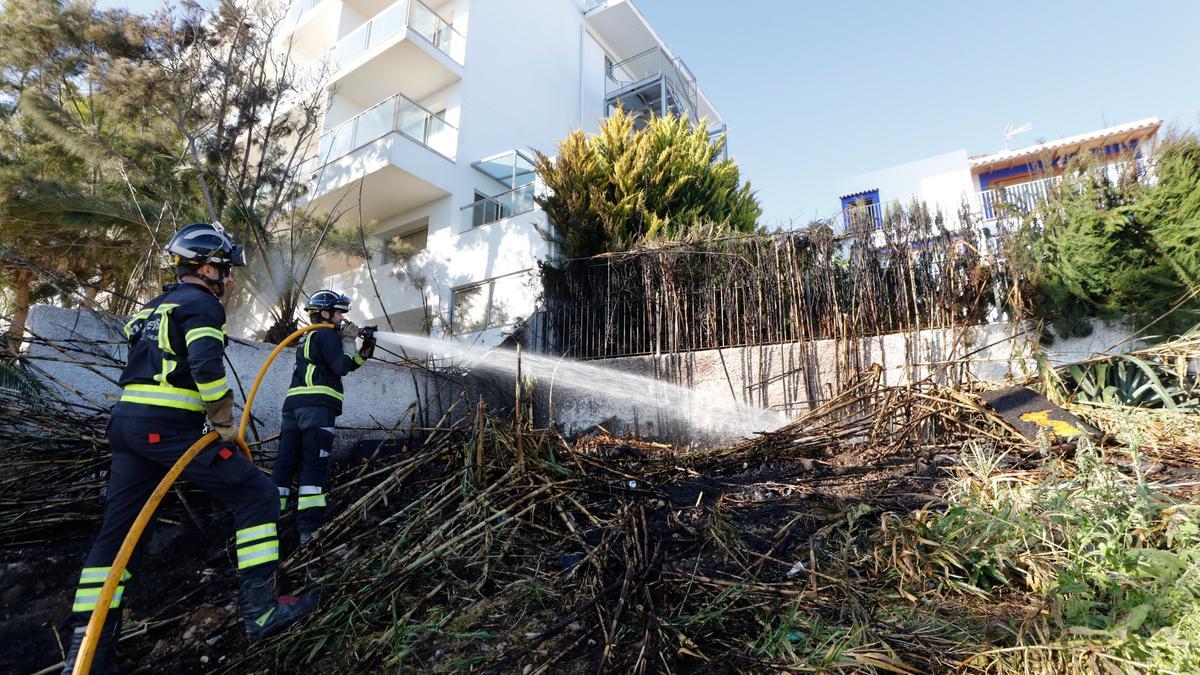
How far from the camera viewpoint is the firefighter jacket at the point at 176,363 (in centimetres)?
304

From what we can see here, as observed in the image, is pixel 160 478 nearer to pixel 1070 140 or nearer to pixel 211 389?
pixel 211 389

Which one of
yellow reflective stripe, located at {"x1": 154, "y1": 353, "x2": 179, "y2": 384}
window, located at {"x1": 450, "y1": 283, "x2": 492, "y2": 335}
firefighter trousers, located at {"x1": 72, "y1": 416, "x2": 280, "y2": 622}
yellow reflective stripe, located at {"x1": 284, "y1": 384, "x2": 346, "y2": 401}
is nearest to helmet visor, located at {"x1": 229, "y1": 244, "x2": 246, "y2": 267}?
yellow reflective stripe, located at {"x1": 154, "y1": 353, "x2": 179, "y2": 384}

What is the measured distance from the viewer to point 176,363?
10.2 feet

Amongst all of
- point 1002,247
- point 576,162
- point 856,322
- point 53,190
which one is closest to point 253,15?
point 53,190

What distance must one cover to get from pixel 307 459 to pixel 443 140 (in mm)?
10596

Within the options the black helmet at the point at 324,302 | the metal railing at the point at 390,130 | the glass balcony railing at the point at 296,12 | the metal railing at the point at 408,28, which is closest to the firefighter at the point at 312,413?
the black helmet at the point at 324,302

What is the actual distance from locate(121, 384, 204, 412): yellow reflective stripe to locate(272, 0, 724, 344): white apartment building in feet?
19.6

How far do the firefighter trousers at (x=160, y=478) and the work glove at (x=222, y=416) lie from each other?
0.07 m

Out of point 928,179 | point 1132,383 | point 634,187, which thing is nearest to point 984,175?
point 928,179

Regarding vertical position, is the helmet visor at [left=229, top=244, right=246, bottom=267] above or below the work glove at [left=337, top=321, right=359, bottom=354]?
above

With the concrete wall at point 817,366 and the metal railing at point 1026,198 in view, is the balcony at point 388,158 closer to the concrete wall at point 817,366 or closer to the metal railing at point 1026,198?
the concrete wall at point 817,366

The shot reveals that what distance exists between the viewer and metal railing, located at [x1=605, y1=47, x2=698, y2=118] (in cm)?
1984

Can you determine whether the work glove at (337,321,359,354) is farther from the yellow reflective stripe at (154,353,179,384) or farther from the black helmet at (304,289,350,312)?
the yellow reflective stripe at (154,353,179,384)

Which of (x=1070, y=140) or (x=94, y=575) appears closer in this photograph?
(x=94, y=575)
